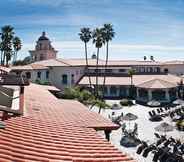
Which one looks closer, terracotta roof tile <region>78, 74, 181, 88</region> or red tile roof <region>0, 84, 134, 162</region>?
red tile roof <region>0, 84, 134, 162</region>

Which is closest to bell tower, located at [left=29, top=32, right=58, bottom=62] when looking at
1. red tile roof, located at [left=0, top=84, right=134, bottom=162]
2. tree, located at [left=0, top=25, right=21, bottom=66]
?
tree, located at [left=0, top=25, right=21, bottom=66]

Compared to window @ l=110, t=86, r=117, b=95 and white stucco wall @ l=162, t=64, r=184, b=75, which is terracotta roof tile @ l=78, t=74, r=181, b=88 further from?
white stucco wall @ l=162, t=64, r=184, b=75

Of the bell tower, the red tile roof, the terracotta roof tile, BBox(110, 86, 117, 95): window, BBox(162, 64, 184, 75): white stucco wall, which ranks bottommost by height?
BBox(110, 86, 117, 95): window

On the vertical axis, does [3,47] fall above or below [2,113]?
above

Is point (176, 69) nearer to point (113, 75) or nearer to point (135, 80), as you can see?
point (113, 75)

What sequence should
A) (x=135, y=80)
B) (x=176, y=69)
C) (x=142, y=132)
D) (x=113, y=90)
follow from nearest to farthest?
(x=142, y=132) < (x=113, y=90) < (x=135, y=80) < (x=176, y=69)

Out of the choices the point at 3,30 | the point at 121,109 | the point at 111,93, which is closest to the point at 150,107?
the point at 121,109

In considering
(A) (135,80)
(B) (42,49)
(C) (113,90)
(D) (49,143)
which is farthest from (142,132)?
(B) (42,49)

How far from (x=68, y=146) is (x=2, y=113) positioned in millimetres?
2523

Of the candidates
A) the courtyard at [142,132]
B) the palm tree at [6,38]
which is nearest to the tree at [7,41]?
the palm tree at [6,38]

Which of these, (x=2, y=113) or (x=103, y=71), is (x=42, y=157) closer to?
(x=2, y=113)

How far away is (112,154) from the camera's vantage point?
7.41 m

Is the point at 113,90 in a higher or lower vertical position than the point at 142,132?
higher

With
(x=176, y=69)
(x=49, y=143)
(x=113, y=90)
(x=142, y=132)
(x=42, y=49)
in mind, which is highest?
(x=42, y=49)
